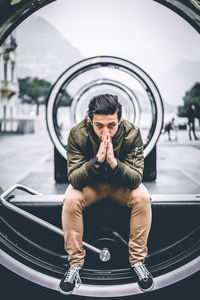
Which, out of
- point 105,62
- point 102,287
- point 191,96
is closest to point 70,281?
point 102,287

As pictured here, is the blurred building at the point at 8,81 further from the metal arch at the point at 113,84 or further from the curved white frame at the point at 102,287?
the curved white frame at the point at 102,287

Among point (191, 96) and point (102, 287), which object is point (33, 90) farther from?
point (102, 287)

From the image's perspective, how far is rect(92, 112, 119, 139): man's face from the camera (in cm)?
168

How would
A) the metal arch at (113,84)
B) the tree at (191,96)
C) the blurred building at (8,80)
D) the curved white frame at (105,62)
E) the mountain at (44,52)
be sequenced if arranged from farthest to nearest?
the mountain at (44,52), the tree at (191,96), the blurred building at (8,80), the metal arch at (113,84), the curved white frame at (105,62)

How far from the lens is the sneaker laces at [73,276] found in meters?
1.54

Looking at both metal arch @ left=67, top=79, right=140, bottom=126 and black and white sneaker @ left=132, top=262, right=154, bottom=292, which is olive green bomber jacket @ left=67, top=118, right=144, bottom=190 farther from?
metal arch @ left=67, top=79, right=140, bottom=126

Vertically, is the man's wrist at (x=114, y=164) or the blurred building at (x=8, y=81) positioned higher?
the blurred building at (x=8, y=81)

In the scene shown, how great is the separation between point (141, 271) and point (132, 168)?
0.60m

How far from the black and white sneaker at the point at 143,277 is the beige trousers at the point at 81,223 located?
47 mm

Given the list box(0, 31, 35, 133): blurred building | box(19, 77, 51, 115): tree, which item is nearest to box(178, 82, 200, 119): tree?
box(0, 31, 35, 133): blurred building

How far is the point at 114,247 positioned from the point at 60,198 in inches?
19.0

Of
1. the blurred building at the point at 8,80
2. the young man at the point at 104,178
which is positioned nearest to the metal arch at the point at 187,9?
the young man at the point at 104,178

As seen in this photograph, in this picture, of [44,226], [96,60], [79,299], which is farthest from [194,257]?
[96,60]

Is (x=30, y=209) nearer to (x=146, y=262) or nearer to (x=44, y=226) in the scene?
(x=44, y=226)
